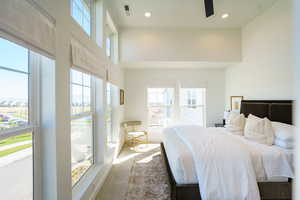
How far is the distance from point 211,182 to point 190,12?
11.3 ft

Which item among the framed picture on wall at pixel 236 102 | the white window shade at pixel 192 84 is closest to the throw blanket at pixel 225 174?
the framed picture on wall at pixel 236 102

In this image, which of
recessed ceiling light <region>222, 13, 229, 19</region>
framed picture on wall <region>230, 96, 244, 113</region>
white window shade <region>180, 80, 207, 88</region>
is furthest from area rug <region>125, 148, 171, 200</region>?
recessed ceiling light <region>222, 13, 229, 19</region>

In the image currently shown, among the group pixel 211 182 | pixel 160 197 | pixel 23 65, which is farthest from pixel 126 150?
pixel 23 65

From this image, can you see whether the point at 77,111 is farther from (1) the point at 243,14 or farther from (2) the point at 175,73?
(1) the point at 243,14

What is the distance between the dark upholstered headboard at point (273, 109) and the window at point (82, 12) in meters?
3.66

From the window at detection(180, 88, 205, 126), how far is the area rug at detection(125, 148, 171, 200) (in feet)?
7.08

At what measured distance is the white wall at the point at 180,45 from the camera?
409 centimetres

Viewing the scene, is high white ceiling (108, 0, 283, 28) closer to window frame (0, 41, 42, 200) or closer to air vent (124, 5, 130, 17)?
air vent (124, 5, 130, 17)

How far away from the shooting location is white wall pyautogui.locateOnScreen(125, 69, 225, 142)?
506cm

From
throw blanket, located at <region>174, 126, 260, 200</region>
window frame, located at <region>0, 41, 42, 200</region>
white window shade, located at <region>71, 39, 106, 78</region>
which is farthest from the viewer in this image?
throw blanket, located at <region>174, 126, 260, 200</region>

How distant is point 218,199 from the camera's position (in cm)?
176

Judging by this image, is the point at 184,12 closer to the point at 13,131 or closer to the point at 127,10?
the point at 127,10

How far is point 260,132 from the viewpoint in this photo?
8.18 ft

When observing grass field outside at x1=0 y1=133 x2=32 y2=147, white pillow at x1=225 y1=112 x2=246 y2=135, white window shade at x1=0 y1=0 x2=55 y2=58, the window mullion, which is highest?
white window shade at x1=0 y1=0 x2=55 y2=58
